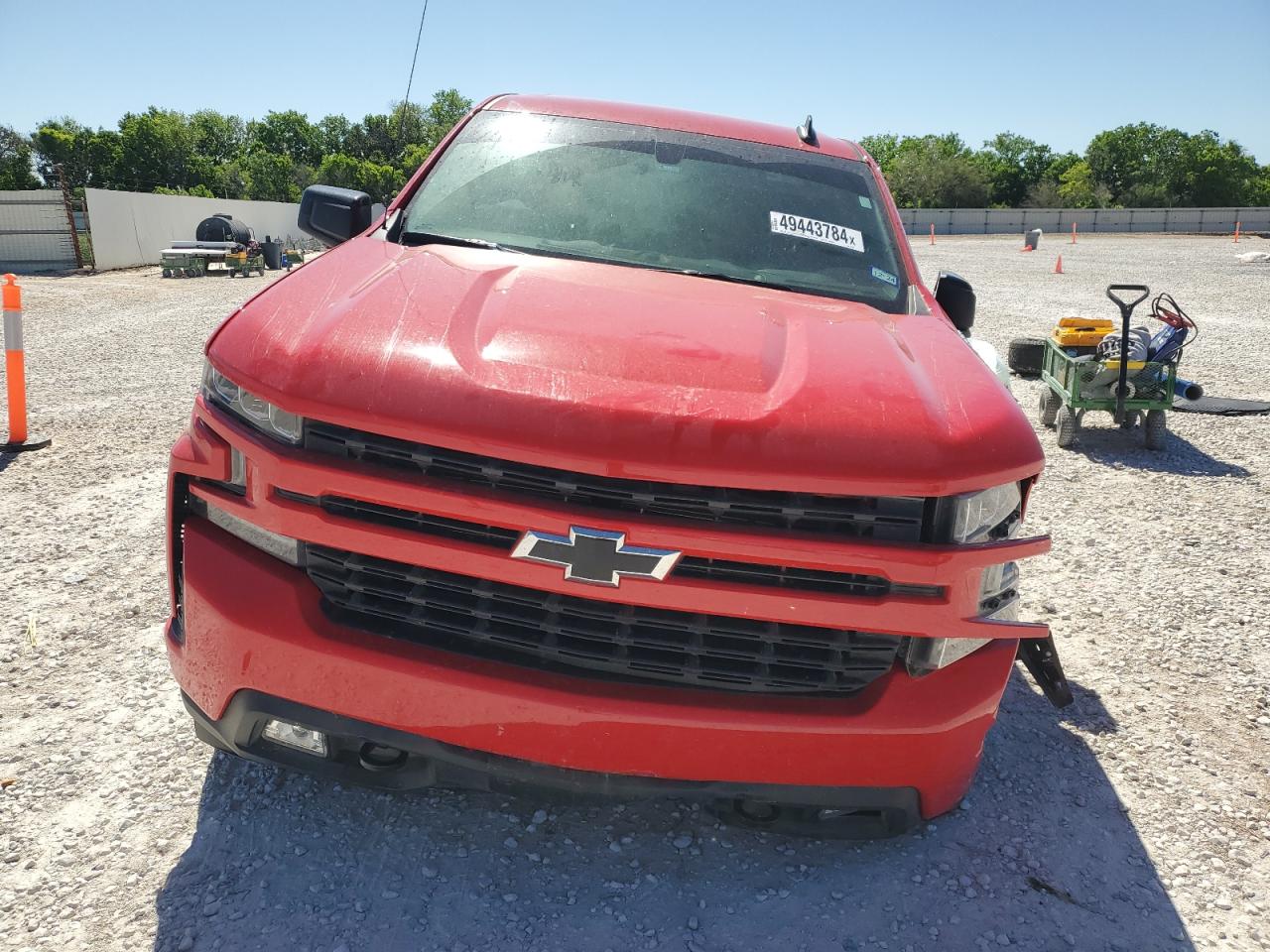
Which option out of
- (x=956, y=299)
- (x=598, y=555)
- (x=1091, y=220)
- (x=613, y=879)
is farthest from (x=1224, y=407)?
(x=1091, y=220)

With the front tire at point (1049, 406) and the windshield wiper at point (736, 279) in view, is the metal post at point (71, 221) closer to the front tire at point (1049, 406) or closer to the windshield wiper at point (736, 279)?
the front tire at point (1049, 406)

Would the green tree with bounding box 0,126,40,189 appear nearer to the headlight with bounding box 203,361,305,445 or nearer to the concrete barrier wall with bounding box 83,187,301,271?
the concrete barrier wall with bounding box 83,187,301,271

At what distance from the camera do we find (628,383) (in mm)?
2021

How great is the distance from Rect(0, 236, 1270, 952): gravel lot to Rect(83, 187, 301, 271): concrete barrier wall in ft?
73.7

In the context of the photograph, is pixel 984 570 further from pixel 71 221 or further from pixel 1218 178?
pixel 1218 178

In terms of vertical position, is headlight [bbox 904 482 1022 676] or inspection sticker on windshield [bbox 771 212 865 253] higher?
inspection sticker on windshield [bbox 771 212 865 253]

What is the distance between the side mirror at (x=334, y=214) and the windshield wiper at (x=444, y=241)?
491mm

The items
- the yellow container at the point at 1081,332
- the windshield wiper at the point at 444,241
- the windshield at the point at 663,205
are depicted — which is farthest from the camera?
the yellow container at the point at 1081,332

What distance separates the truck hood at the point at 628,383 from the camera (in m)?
1.91

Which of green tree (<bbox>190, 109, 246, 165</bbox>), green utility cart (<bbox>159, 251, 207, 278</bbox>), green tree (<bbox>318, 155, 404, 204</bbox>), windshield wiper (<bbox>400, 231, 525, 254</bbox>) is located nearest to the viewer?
windshield wiper (<bbox>400, 231, 525, 254</bbox>)

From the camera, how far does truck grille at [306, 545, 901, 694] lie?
2049 millimetres

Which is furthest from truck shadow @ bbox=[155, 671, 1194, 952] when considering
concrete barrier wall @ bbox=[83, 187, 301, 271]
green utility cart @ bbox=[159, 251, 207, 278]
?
concrete barrier wall @ bbox=[83, 187, 301, 271]

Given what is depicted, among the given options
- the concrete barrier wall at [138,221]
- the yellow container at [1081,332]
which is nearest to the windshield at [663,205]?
the yellow container at [1081,332]

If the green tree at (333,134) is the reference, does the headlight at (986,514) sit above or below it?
below
